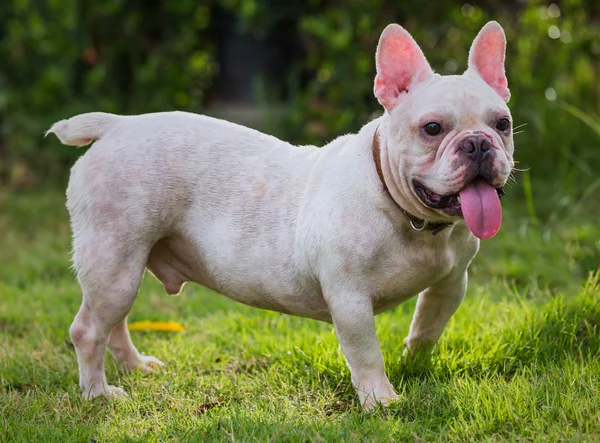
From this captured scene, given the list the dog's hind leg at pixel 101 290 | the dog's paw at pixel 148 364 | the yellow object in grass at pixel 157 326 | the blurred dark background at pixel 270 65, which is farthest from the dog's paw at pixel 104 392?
the blurred dark background at pixel 270 65

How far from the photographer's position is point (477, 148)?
105 inches

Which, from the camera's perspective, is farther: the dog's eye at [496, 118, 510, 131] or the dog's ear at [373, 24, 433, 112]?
the dog's ear at [373, 24, 433, 112]

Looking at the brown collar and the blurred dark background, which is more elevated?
the brown collar

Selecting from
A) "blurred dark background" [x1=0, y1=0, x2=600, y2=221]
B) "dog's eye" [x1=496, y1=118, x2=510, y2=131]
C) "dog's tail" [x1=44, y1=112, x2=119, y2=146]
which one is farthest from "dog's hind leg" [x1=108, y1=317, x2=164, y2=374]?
"blurred dark background" [x1=0, y1=0, x2=600, y2=221]

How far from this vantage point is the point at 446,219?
287 cm

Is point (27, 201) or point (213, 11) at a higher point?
point (213, 11)

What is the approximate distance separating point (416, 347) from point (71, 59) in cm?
477

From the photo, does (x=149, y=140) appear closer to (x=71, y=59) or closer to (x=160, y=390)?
(x=160, y=390)

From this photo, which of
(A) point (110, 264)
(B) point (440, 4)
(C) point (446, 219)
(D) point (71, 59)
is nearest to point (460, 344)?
(C) point (446, 219)

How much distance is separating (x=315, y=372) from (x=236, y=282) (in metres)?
0.49

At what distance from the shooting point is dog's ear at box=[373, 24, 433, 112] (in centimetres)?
291

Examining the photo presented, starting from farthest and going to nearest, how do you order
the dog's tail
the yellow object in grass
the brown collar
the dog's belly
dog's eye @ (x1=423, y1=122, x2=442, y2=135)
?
1. the yellow object in grass
2. the dog's tail
3. the dog's belly
4. the brown collar
5. dog's eye @ (x1=423, y1=122, x2=442, y2=135)

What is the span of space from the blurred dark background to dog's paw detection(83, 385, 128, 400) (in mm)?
3547

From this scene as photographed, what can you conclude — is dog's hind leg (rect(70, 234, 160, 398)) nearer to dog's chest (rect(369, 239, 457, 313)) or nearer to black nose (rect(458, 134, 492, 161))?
dog's chest (rect(369, 239, 457, 313))
